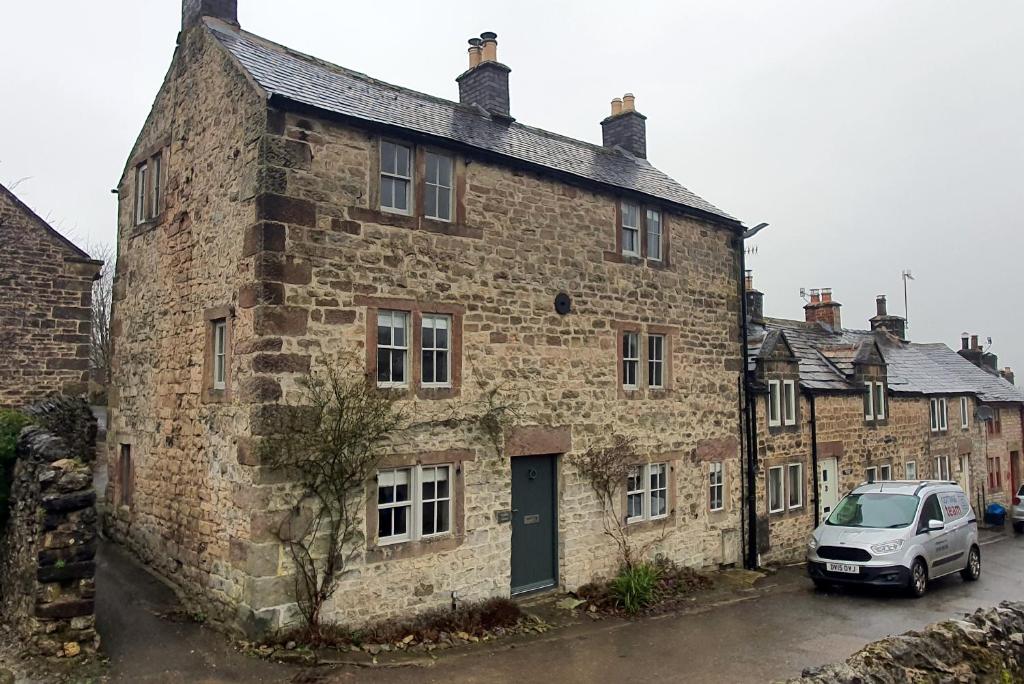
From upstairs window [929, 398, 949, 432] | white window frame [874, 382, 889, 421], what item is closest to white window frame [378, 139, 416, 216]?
white window frame [874, 382, 889, 421]

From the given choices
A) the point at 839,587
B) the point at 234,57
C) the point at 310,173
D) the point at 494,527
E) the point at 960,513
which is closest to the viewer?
the point at 310,173

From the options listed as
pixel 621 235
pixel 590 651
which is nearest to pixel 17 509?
pixel 590 651

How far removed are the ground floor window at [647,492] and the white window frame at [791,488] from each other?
15.1ft

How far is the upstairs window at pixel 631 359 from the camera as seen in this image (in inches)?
542

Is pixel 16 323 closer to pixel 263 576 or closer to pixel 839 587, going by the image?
pixel 263 576

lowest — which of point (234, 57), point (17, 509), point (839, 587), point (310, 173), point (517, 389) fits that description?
point (839, 587)

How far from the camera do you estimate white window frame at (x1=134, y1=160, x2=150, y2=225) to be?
12953mm

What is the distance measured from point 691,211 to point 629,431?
4.90m

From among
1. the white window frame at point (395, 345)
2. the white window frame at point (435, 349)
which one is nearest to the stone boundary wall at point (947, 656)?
the white window frame at point (435, 349)

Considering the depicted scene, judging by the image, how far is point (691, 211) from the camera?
15.2 m

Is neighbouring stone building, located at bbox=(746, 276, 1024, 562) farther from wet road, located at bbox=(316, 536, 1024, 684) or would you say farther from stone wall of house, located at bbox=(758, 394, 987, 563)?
wet road, located at bbox=(316, 536, 1024, 684)

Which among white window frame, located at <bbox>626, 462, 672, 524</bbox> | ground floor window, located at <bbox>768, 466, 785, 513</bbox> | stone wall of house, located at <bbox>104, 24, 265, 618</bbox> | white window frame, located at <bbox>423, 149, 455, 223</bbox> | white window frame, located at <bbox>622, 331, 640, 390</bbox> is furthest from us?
ground floor window, located at <bbox>768, 466, 785, 513</bbox>

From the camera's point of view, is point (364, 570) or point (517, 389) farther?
point (517, 389)

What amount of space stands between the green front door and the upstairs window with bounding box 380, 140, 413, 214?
4.37 m
